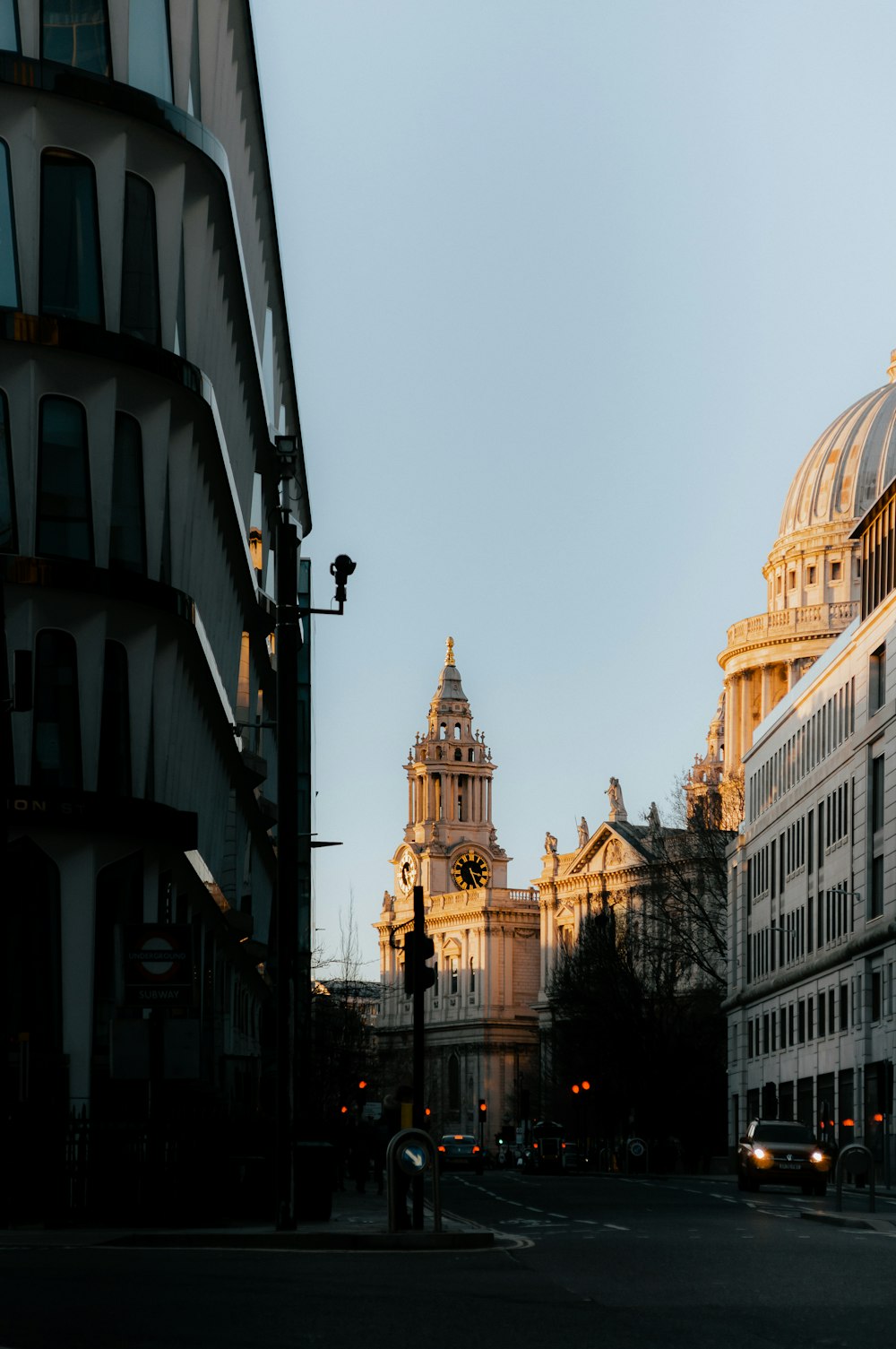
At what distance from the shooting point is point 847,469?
14575 centimetres

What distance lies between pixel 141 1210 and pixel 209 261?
578 inches

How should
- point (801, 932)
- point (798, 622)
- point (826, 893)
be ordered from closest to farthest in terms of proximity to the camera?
point (826, 893), point (801, 932), point (798, 622)

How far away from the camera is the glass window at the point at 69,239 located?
30547 mm

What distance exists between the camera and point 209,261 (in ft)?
113

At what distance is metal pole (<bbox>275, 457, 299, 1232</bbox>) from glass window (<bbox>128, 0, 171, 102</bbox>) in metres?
8.78

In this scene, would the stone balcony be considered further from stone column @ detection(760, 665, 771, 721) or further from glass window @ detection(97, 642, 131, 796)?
glass window @ detection(97, 642, 131, 796)

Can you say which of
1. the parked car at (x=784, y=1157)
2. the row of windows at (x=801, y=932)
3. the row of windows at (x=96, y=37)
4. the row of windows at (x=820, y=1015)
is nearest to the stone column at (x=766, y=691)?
the row of windows at (x=801, y=932)

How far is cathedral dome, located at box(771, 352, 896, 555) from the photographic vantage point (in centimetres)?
14362

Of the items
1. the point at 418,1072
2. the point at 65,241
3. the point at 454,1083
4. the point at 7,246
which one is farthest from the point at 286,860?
the point at 454,1083

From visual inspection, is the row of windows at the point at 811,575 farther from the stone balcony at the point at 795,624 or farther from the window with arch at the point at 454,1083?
the window with arch at the point at 454,1083

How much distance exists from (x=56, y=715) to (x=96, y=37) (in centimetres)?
889

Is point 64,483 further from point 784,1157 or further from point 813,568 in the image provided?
point 813,568

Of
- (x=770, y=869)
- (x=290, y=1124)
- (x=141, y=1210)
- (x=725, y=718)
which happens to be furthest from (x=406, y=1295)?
(x=725, y=718)

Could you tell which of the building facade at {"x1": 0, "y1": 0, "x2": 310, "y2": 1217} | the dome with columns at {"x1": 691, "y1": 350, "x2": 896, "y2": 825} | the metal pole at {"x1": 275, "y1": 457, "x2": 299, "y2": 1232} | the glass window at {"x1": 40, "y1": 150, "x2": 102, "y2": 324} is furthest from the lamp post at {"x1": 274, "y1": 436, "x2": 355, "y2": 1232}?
the dome with columns at {"x1": 691, "y1": 350, "x2": 896, "y2": 825}
